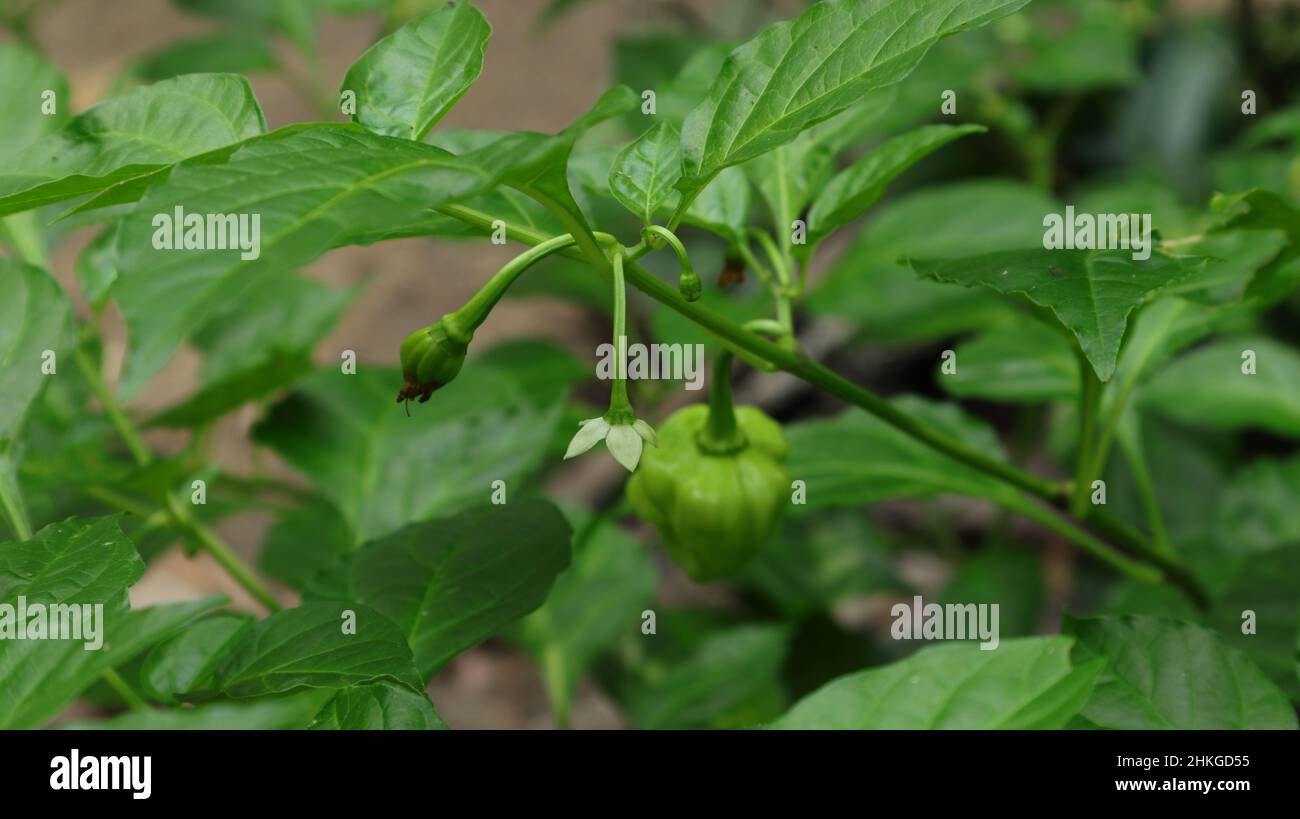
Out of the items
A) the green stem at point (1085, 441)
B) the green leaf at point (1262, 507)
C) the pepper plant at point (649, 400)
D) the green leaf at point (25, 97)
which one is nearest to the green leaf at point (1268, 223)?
the pepper plant at point (649, 400)

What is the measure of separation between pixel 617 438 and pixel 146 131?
245 mm

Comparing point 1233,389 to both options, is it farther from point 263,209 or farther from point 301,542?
point 263,209

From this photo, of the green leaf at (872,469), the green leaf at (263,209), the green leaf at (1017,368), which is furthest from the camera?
the green leaf at (1017,368)

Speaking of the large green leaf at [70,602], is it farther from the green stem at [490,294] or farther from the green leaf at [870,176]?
the green leaf at [870,176]

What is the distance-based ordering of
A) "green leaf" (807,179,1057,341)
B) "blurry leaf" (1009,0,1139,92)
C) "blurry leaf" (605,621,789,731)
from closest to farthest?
1. "blurry leaf" (605,621,789,731)
2. "green leaf" (807,179,1057,341)
3. "blurry leaf" (1009,0,1139,92)

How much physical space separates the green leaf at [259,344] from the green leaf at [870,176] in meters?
0.46

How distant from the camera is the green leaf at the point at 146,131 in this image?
1.76 feet

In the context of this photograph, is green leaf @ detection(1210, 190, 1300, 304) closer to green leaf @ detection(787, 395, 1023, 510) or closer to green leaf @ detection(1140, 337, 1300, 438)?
green leaf @ detection(787, 395, 1023, 510)

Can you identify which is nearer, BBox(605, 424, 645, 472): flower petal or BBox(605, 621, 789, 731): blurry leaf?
BBox(605, 424, 645, 472): flower petal

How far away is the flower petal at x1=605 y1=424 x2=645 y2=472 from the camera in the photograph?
1.81 feet

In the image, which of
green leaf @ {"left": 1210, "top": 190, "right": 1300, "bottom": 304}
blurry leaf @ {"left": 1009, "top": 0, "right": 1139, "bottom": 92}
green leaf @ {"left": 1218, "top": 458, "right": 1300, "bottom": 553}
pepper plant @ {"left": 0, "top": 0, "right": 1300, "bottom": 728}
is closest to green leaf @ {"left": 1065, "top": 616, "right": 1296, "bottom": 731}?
pepper plant @ {"left": 0, "top": 0, "right": 1300, "bottom": 728}

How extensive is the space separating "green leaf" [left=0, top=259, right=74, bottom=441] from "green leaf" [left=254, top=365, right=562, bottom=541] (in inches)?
10.8

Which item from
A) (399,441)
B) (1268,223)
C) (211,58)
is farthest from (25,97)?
(1268,223)
